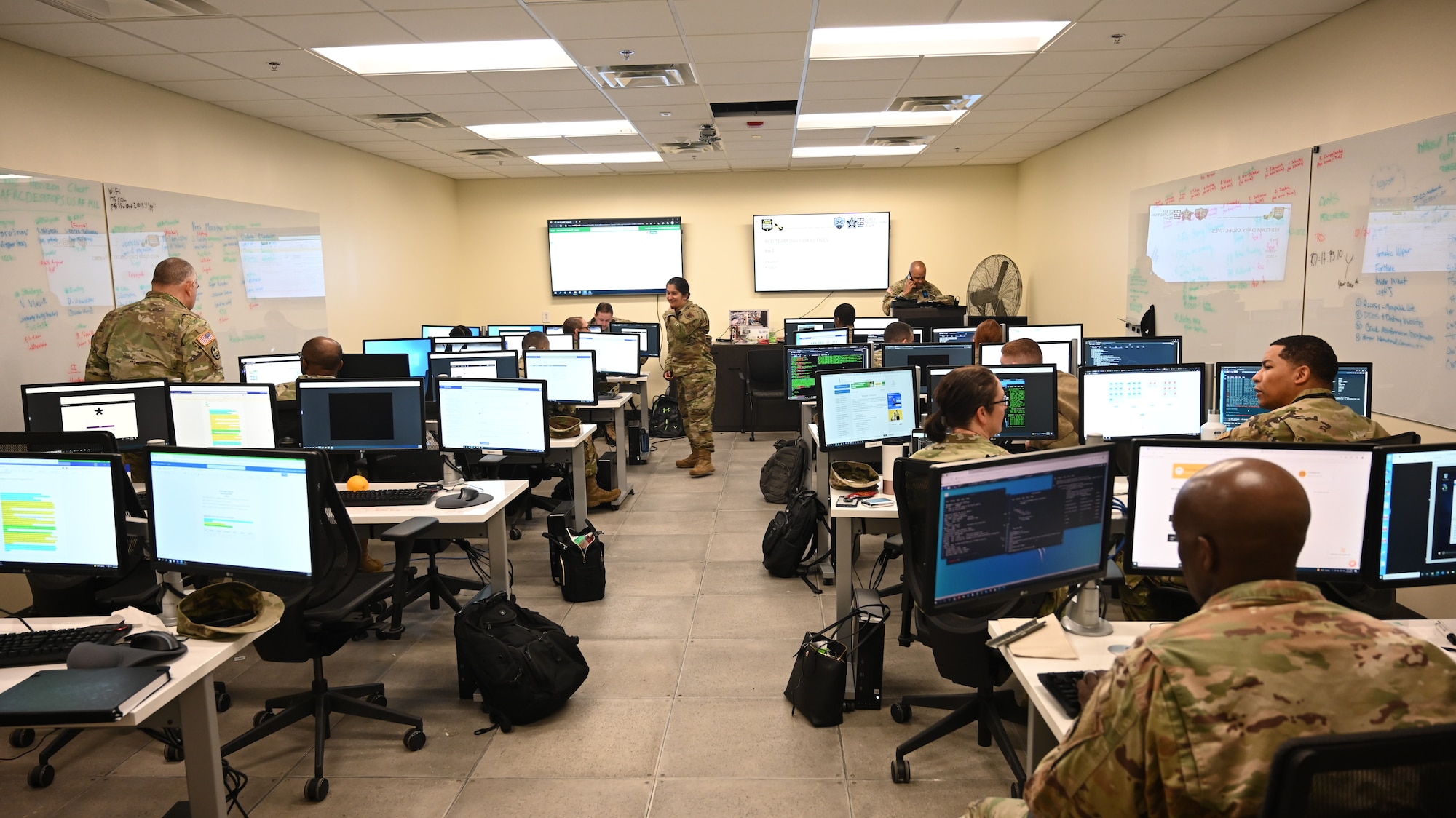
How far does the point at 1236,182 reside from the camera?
5.50 meters

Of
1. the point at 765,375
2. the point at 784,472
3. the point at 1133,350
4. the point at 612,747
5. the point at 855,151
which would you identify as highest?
the point at 855,151

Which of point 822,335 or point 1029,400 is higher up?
point 822,335

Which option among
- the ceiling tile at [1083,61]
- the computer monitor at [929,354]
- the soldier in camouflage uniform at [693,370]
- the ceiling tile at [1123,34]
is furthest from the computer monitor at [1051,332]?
the soldier in camouflage uniform at [693,370]

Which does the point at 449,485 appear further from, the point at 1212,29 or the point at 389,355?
the point at 1212,29

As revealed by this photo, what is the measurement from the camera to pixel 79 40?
Result: 438cm

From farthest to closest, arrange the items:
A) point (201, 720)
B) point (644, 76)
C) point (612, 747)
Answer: point (644, 76)
point (612, 747)
point (201, 720)

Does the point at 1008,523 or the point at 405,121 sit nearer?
the point at 1008,523

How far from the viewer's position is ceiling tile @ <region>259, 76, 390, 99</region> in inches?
211

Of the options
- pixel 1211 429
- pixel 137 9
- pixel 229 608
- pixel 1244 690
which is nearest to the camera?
pixel 1244 690

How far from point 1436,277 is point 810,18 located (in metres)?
3.25

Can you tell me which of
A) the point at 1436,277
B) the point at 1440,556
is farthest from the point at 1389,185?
the point at 1440,556

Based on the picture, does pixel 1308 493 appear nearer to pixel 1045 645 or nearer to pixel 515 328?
pixel 1045 645

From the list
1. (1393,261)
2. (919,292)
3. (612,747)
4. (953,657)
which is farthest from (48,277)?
(919,292)

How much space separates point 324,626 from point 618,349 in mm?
4738
